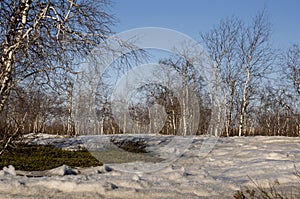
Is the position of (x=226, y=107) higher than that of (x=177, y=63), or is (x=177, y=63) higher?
(x=177, y=63)

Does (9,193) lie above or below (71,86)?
below

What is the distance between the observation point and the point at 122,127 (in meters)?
27.2

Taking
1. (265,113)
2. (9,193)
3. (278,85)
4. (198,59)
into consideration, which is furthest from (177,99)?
(265,113)

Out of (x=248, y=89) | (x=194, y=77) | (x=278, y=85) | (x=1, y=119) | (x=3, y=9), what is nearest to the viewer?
(x=3, y=9)

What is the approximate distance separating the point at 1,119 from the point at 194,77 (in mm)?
12923

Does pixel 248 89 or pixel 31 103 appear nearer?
pixel 31 103

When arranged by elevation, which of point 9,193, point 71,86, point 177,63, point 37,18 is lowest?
point 9,193

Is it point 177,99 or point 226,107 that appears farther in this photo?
point 226,107

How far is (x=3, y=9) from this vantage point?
16.5 ft

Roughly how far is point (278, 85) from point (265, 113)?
10693 millimetres

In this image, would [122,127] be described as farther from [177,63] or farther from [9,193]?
[9,193]

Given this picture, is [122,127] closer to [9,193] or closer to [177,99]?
[177,99]

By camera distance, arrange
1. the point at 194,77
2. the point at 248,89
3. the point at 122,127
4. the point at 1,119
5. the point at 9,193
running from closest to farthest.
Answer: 1. the point at 9,193
2. the point at 1,119
3. the point at 194,77
4. the point at 248,89
5. the point at 122,127

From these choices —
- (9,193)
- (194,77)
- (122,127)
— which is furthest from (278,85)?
(9,193)
